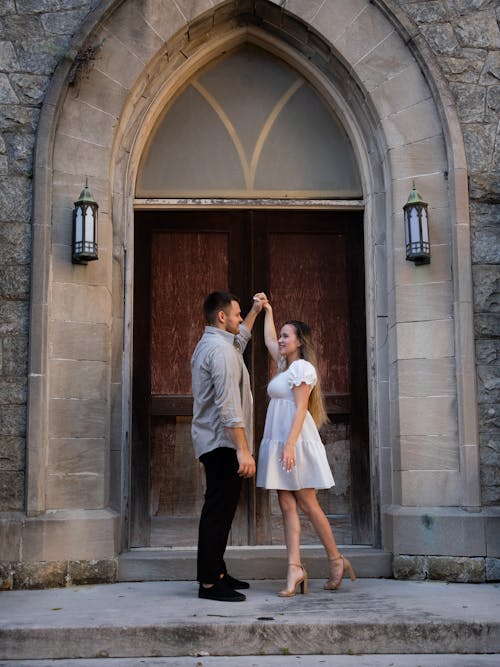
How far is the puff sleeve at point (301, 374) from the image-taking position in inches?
235

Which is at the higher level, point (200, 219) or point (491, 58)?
point (491, 58)

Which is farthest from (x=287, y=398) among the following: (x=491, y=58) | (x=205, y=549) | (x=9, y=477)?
(x=491, y=58)

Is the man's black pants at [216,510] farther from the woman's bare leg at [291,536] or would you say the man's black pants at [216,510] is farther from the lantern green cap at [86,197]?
the lantern green cap at [86,197]

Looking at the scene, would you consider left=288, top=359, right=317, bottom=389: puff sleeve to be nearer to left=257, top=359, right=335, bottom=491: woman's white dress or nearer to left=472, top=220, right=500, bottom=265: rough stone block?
left=257, top=359, right=335, bottom=491: woman's white dress

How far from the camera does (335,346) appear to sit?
25.0 ft

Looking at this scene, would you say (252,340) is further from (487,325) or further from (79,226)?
(487,325)

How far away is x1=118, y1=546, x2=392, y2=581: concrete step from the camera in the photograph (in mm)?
6656

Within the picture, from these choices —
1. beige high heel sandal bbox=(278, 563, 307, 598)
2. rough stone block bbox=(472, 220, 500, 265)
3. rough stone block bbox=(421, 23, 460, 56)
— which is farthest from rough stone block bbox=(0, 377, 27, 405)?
rough stone block bbox=(421, 23, 460, 56)

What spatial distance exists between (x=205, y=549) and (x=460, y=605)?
1.62 metres

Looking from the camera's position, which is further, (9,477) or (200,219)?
(200,219)

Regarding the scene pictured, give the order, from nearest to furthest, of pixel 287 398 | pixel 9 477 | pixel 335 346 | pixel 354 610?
pixel 354 610 < pixel 287 398 < pixel 9 477 < pixel 335 346

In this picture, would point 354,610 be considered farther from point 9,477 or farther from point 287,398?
point 9,477

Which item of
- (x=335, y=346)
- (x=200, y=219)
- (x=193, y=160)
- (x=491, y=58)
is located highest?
(x=491, y=58)

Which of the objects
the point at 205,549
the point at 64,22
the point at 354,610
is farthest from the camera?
the point at 64,22
